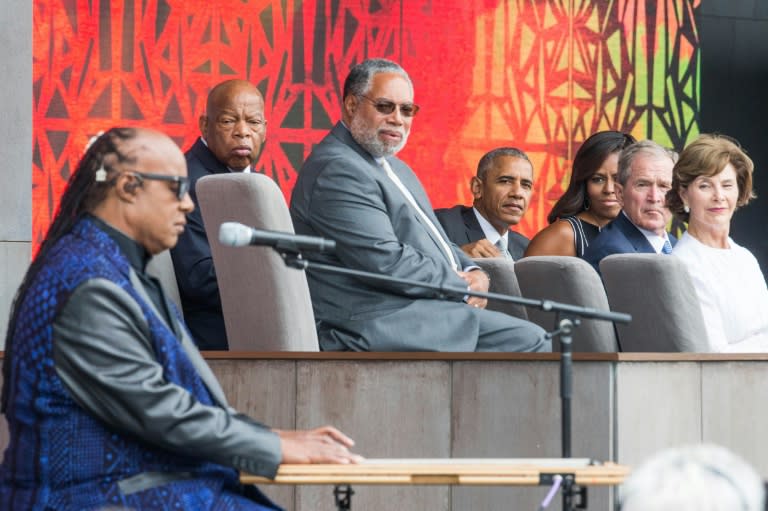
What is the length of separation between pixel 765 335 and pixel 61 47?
15.7ft

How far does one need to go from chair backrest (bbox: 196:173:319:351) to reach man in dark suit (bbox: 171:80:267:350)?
0.35 meters

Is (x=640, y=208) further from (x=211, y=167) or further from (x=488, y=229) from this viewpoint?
(x=211, y=167)

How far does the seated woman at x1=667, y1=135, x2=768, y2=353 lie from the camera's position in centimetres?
478

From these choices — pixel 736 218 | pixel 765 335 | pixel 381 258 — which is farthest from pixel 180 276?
pixel 736 218

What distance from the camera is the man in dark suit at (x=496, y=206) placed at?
6.48 m

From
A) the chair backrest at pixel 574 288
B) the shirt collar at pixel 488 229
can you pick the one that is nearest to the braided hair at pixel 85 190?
the chair backrest at pixel 574 288

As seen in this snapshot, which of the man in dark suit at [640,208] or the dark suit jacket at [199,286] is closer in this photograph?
the dark suit jacket at [199,286]

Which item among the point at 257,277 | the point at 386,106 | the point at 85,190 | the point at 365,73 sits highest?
the point at 365,73

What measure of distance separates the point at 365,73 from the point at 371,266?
32.3 inches

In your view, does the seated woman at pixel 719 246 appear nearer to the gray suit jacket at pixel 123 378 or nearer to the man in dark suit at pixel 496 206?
the man in dark suit at pixel 496 206

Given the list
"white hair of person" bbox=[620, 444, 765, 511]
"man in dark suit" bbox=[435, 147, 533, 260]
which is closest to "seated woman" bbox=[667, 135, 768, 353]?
"man in dark suit" bbox=[435, 147, 533, 260]

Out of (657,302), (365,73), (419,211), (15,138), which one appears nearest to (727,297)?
(657,302)

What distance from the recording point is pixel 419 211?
479 centimetres

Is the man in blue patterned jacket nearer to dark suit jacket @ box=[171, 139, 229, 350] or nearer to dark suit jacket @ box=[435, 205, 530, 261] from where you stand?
dark suit jacket @ box=[171, 139, 229, 350]
